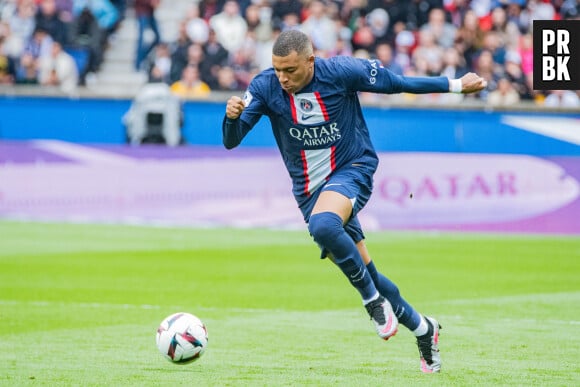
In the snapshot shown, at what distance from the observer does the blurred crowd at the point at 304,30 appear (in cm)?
2269

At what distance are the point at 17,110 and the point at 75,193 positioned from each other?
2412 mm

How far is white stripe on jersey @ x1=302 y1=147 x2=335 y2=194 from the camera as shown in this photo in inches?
314

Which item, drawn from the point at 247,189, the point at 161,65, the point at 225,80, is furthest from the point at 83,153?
the point at 161,65

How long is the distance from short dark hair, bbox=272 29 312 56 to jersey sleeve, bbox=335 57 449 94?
16.5 inches

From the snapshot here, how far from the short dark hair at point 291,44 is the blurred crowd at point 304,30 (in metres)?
14.2

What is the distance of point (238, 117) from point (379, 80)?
3.29 ft

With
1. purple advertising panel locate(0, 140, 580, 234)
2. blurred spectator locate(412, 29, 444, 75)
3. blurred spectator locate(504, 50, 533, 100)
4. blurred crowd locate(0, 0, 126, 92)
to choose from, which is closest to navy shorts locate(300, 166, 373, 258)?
purple advertising panel locate(0, 140, 580, 234)

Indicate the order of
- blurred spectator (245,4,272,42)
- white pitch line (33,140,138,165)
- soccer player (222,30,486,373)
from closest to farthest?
soccer player (222,30,486,373) < white pitch line (33,140,138,165) < blurred spectator (245,4,272,42)

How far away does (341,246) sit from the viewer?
7.36 metres

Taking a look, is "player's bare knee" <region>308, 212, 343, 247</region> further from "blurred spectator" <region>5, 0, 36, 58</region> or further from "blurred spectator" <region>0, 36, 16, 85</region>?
"blurred spectator" <region>5, 0, 36, 58</region>

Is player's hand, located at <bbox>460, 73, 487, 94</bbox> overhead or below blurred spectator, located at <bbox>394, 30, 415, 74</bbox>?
overhead

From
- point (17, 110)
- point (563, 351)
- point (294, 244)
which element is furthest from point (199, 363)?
point (17, 110)

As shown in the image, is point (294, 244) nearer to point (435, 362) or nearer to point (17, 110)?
point (17, 110)

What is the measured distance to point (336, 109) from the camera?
7977 millimetres
